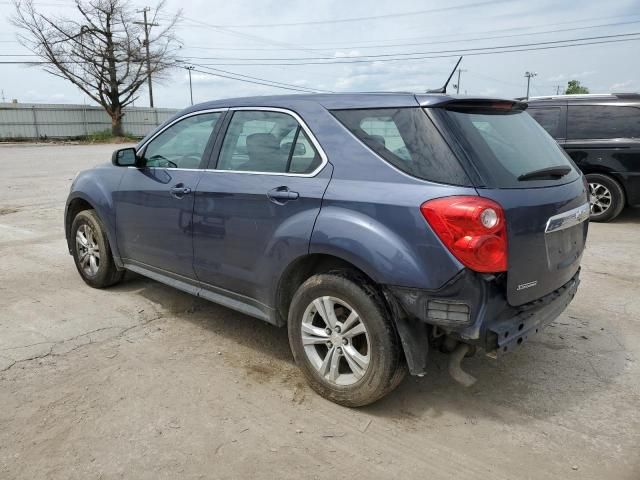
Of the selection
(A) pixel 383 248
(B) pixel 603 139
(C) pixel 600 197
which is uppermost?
(B) pixel 603 139

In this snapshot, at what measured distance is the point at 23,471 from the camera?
2514mm

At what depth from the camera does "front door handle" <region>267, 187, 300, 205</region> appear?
312 cm

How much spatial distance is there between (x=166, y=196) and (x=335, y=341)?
179 cm

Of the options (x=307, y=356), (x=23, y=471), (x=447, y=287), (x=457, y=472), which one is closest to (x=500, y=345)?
(x=447, y=287)

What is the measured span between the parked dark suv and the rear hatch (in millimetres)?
5491

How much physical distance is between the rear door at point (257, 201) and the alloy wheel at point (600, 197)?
257 inches

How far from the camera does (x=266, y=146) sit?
11.3ft

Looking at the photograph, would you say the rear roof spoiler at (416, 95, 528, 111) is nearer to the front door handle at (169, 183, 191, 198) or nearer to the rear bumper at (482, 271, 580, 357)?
the rear bumper at (482, 271, 580, 357)

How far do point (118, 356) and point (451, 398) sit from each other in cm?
225

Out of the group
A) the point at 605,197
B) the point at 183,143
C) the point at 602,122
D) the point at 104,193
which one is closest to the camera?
the point at 183,143

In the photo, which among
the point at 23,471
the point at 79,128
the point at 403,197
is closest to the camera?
the point at 23,471

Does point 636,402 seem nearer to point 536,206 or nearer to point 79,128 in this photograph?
point 536,206

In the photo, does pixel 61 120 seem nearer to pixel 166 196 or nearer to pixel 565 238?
pixel 166 196

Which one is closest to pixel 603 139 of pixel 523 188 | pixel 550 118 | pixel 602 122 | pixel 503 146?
pixel 602 122
